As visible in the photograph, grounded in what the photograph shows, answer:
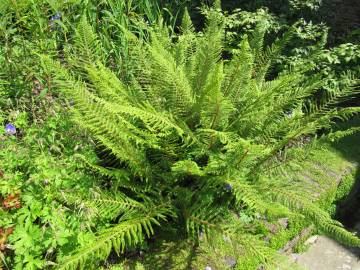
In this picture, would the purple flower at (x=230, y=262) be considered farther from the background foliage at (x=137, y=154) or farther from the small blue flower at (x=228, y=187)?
the small blue flower at (x=228, y=187)

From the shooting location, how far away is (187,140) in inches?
85.4

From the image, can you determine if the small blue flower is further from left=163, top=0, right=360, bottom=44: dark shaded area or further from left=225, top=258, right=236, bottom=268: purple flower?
left=163, top=0, right=360, bottom=44: dark shaded area

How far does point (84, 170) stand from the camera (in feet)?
7.16

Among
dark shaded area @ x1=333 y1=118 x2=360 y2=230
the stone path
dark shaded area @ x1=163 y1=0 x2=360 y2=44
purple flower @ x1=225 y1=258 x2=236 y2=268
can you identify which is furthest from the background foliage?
dark shaded area @ x1=163 y1=0 x2=360 y2=44

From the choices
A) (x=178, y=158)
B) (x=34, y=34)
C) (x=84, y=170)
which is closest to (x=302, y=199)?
(x=178, y=158)

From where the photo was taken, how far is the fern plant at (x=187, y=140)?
1.98 metres

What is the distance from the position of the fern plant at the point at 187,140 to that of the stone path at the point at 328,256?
0.66 meters

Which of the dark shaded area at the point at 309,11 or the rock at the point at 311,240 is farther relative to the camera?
the dark shaded area at the point at 309,11

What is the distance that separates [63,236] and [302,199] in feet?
3.85

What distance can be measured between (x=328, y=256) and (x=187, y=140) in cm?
151

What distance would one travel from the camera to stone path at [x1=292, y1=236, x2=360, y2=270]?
2.81 metres

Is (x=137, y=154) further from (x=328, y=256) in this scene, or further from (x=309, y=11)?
(x=309, y=11)

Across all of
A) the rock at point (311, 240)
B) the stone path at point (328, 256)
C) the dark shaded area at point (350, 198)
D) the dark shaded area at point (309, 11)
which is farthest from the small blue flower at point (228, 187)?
the dark shaded area at point (309, 11)

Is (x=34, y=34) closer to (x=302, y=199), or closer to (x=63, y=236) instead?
(x=63, y=236)
